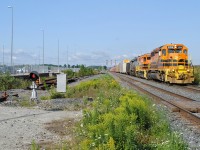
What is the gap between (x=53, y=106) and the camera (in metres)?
16.5

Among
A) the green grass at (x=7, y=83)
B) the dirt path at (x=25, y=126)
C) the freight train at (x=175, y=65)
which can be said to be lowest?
the dirt path at (x=25, y=126)

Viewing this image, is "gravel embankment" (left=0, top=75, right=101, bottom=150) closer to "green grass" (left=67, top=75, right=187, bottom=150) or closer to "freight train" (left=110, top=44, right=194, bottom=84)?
"green grass" (left=67, top=75, right=187, bottom=150)

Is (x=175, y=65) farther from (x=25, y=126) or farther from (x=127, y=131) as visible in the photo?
(x=127, y=131)

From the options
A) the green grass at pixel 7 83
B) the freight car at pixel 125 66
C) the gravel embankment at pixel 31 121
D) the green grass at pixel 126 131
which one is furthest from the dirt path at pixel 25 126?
the freight car at pixel 125 66

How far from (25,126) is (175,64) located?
22427 mm

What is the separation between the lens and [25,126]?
10945 mm

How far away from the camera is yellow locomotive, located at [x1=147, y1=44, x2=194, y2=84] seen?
3048cm

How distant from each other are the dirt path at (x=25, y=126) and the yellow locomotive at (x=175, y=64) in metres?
17.8

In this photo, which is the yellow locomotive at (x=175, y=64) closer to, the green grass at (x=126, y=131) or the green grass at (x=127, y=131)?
the green grass at (x=126, y=131)

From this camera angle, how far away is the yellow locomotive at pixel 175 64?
30.5 m

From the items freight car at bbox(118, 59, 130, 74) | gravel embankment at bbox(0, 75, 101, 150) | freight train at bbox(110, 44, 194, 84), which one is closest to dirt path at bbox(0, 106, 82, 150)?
gravel embankment at bbox(0, 75, 101, 150)

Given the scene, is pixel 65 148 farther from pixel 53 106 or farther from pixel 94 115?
pixel 53 106

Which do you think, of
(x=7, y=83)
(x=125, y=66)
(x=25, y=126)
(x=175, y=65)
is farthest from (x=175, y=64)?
(x=125, y=66)

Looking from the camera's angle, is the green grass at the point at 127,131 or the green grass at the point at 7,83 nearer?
the green grass at the point at 127,131
